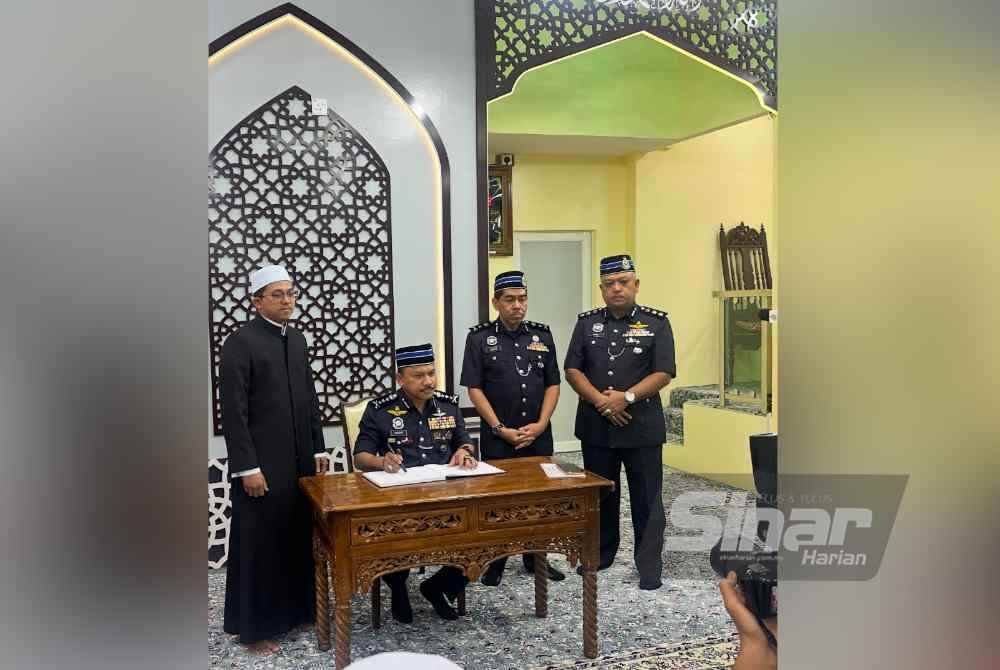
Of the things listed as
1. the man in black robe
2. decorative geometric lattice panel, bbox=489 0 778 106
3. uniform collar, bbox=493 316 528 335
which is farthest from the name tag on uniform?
decorative geometric lattice panel, bbox=489 0 778 106

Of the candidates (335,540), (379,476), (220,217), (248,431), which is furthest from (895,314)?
(220,217)

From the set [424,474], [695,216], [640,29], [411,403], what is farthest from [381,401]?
[695,216]

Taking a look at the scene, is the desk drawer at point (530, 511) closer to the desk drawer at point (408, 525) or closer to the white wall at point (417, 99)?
the desk drawer at point (408, 525)

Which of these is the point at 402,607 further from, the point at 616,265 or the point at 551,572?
the point at 616,265

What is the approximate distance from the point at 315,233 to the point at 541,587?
2.00m

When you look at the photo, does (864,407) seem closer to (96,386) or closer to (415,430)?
(96,386)

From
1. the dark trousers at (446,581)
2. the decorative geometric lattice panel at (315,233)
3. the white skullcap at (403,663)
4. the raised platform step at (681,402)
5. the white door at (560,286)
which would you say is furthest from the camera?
the white door at (560,286)

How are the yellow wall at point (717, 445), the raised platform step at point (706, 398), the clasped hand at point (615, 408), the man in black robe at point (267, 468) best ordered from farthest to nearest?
the raised platform step at point (706, 398), the yellow wall at point (717, 445), the clasped hand at point (615, 408), the man in black robe at point (267, 468)

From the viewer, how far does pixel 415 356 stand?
3135 millimetres

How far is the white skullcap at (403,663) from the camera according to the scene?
63 cm

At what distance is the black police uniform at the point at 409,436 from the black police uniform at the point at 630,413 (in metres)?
0.88

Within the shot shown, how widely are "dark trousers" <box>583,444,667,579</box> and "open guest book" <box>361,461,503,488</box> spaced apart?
2.78ft

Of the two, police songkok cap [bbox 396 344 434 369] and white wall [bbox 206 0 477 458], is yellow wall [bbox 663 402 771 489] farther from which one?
police songkok cap [bbox 396 344 434 369]

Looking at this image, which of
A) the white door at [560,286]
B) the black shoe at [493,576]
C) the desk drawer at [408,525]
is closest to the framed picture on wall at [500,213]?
the white door at [560,286]
